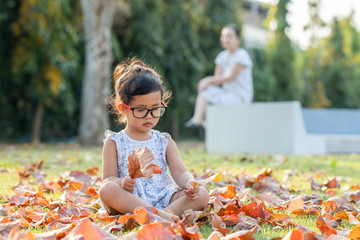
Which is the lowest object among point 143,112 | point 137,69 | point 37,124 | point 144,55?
point 37,124

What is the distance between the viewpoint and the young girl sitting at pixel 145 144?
229 centimetres

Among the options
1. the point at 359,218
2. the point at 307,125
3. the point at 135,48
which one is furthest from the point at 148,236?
the point at 135,48

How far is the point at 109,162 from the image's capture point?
Answer: 246cm

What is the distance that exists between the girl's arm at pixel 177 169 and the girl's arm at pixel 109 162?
1.01 ft

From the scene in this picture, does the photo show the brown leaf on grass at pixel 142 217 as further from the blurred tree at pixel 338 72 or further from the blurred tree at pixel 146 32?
the blurred tree at pixel 338 72

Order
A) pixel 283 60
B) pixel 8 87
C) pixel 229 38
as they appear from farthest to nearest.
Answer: pixel 283 60
pixel 8 87
pixel 229 38

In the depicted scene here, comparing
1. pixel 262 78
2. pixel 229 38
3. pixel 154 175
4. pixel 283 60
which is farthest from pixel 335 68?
pixel 154 175

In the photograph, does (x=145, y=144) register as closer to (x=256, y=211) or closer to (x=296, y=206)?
(x=256, y=211)

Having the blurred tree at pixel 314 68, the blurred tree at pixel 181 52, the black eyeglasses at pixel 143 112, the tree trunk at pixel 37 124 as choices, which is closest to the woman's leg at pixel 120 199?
the black eyeglasses at pixel 143 112

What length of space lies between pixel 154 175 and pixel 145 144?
0.60 feet

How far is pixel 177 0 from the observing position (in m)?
13.2

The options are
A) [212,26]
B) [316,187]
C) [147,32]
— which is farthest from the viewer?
[212,26]

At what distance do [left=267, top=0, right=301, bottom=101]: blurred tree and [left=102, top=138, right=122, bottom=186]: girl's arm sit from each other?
1558 centimetres

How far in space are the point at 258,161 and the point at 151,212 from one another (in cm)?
361
